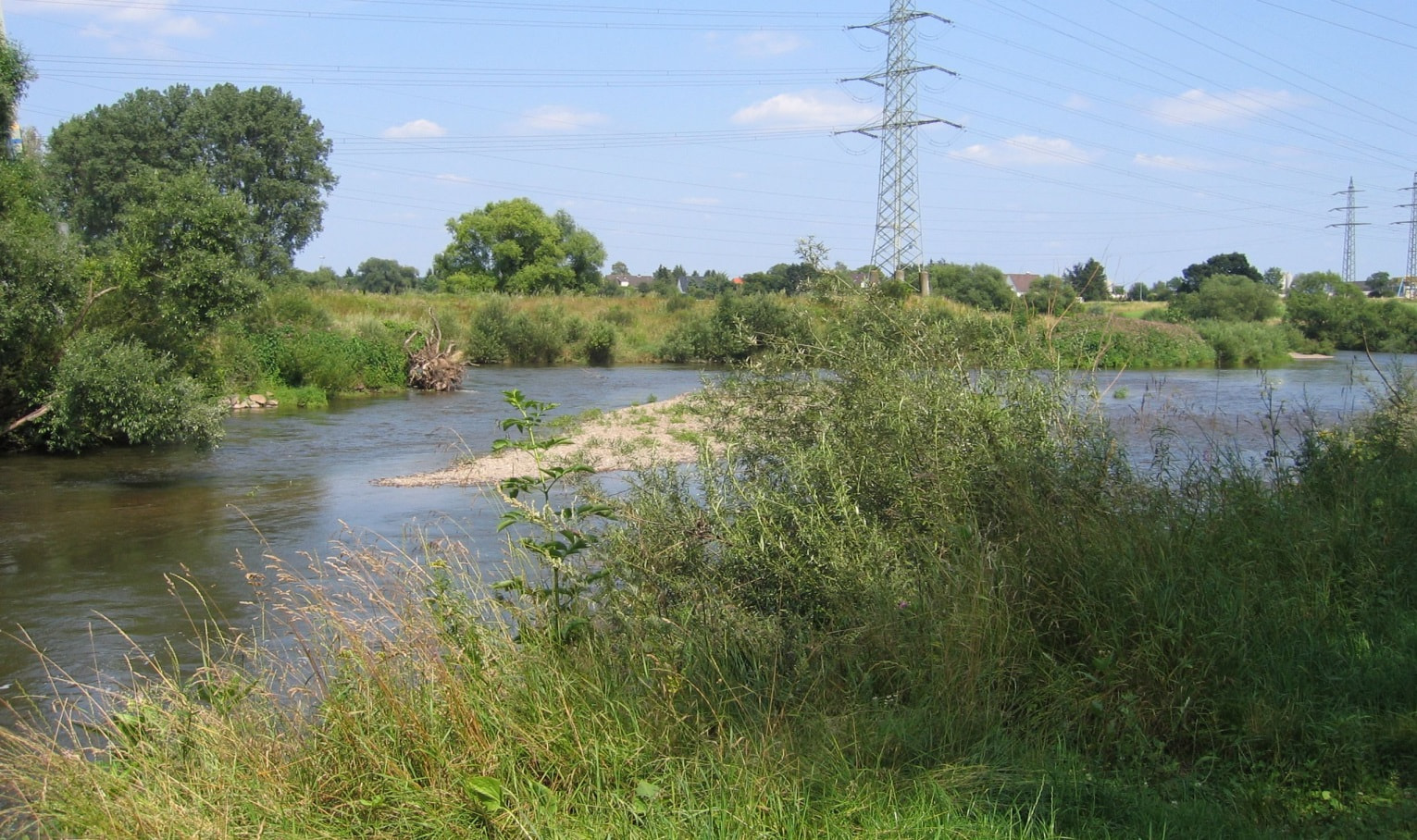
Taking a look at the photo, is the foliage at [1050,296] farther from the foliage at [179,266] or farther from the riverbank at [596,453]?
the foliage at [179,266]

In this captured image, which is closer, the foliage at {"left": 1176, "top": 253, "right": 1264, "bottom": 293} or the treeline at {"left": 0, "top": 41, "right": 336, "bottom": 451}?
the treeline at {"left": 0, "top": 41, "right": 336, "bottom": 451}

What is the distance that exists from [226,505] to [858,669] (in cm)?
1247

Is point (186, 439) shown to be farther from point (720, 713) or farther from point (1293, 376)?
point (1293, 376)

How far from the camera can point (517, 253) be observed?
76.8 m

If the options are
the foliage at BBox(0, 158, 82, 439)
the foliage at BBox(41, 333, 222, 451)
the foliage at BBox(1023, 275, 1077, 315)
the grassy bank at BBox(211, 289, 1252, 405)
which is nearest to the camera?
the grassy bank at BBox(211, 289, 1252, 405)

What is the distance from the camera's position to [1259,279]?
55.6 metres

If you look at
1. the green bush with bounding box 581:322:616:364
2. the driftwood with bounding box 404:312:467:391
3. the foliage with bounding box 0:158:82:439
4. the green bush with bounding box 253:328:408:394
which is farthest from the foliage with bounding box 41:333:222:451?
the green bush with bounding box 581:322:616:364

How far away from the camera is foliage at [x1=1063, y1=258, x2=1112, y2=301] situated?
663 cm

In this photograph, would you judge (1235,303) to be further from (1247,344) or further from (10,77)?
(10,77)

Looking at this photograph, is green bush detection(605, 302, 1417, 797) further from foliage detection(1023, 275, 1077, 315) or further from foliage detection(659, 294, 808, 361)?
foliage detection(1023, 275, 1077, 315)

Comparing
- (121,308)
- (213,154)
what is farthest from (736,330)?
(213,154)

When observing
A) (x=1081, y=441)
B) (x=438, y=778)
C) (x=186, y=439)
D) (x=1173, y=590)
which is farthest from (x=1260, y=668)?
(x=186, y=439)

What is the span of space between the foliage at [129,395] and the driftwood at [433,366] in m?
15.6

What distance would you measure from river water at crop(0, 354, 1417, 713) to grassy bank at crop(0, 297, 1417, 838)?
3.08 feet
